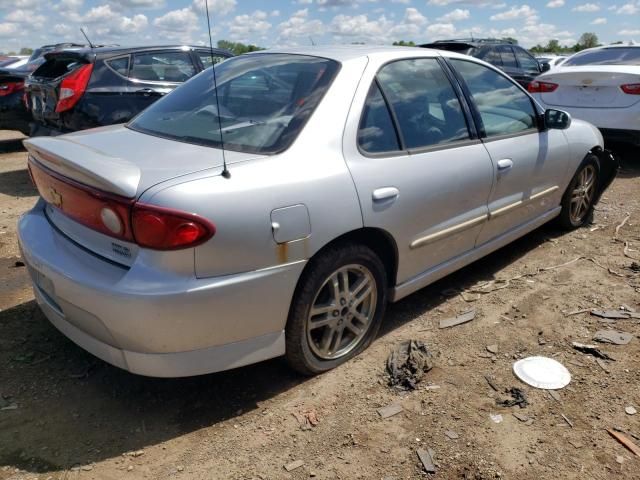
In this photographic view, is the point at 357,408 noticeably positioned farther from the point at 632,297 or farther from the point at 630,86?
the point at 630,86

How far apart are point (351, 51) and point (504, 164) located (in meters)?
1.26

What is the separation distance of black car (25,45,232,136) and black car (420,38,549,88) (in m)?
5.21

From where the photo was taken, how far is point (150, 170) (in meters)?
2.35

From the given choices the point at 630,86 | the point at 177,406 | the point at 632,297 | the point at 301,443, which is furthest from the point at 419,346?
the point at 630,86

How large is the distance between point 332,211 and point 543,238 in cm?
308

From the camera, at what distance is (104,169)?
2.32 meters

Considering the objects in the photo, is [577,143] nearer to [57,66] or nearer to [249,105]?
[249,105]

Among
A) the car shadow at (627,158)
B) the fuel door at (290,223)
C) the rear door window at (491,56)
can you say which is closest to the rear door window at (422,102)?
the fuel door at (290,223)

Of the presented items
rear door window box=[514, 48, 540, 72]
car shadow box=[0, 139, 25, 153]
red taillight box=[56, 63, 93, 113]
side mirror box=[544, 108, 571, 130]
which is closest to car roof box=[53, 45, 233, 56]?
red taillight box=[56, 63, 93, 113]

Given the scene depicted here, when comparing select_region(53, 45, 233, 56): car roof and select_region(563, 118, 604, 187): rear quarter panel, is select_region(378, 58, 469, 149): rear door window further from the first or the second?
select_region(53, 45, 233, 56): car roof

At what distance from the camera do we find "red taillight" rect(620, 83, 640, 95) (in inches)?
268

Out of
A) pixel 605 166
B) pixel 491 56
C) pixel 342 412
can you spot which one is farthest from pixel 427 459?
pixel 491 56

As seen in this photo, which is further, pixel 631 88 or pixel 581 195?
pixel 631 88

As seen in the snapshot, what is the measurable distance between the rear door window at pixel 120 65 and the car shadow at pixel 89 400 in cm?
398
